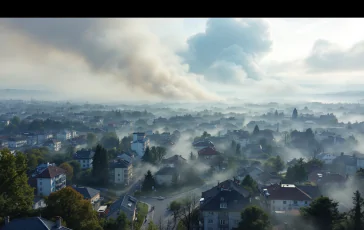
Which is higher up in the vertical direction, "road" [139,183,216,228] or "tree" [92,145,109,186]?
"tree" [92,145,109,186]

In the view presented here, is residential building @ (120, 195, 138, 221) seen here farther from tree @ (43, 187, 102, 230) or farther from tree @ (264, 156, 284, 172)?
tree @ (264, 156, 284, 172)

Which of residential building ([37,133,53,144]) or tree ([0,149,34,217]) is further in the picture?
residential building ([37,133,53,144])

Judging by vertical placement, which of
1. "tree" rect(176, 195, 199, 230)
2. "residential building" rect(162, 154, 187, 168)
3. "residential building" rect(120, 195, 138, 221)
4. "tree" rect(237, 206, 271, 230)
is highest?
"tree" rect(237, 206, 271, 230)

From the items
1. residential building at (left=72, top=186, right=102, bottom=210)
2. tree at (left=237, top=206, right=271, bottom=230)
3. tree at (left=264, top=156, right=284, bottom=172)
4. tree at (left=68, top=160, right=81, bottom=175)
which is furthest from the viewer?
tree at (left=264, top=156, right=284, bottom=172)

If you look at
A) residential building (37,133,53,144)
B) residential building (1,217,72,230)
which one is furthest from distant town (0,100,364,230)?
residential building (37,133,53,144)

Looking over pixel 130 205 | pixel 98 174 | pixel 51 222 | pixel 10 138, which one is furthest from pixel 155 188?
pixel 10 138

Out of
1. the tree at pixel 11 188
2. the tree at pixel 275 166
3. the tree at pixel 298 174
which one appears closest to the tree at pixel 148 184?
the tree at pixel 11 188
